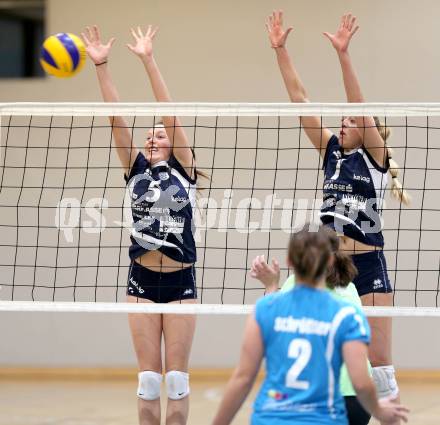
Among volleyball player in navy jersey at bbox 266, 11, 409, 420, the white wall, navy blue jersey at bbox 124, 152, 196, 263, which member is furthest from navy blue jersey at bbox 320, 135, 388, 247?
the white wall

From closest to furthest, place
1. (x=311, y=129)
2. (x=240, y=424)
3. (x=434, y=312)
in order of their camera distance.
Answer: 1. (x=434, y=312)
2. (x=311, y=129)
3. (x=240, y=424)

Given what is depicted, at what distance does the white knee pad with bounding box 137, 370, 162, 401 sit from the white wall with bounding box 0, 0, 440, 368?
141 inches

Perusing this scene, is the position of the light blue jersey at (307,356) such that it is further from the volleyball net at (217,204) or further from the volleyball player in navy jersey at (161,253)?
the volleyball net at (217,204)

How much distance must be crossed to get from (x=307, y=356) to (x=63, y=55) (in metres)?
3.11

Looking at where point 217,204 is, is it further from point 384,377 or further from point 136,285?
point 384,377

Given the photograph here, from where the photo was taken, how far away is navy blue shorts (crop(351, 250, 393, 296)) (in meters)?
5.03

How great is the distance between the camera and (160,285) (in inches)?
199

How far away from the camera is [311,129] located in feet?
17.2

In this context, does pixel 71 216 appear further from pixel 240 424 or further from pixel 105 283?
pixel 240 424

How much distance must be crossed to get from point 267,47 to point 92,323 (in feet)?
10.2

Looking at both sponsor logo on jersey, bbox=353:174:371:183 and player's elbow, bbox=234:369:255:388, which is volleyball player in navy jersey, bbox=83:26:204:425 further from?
player's elbow, bbox=234:369:255:388

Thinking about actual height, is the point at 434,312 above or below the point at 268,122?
below

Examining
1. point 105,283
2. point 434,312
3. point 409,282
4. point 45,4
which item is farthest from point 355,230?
point 45,4

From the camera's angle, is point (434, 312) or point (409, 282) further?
point (409, 282)
